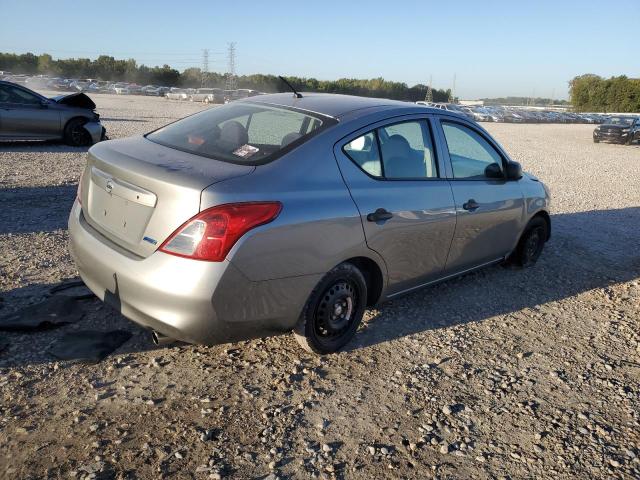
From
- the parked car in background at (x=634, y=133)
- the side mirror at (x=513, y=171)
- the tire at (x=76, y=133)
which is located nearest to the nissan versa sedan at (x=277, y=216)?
the side mirror at (x=513, y=171)

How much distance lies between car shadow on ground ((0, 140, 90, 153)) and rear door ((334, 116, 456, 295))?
33.4 feet

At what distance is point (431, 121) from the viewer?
4.17m

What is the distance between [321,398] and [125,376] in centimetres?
116

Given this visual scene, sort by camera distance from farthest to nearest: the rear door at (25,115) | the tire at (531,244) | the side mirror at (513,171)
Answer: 1. the rear door at (25,115)
2. the tire at (531,244)
3. the side mirror at (513,171)

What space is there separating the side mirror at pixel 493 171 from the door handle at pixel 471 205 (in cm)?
45

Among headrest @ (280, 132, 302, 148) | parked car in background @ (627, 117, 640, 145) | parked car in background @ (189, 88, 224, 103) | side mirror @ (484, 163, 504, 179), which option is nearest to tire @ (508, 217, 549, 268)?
side mirror @ (484, 163, 504, 179)

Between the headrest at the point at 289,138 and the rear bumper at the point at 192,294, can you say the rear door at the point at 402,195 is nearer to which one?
the headrest at the point at 289,138

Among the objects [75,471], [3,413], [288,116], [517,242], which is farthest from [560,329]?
[3,413]

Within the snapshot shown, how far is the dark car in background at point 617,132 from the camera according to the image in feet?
88.1

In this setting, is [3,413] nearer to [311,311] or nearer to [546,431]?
[311,311]

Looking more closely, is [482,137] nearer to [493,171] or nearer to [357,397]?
[493,171]

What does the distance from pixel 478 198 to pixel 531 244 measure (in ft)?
5.11

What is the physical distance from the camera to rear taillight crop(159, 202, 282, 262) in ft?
8.87

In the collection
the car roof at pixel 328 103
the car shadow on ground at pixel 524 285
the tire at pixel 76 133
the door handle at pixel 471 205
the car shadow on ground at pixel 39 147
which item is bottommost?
the car shadow on ground at pixel 39 147
